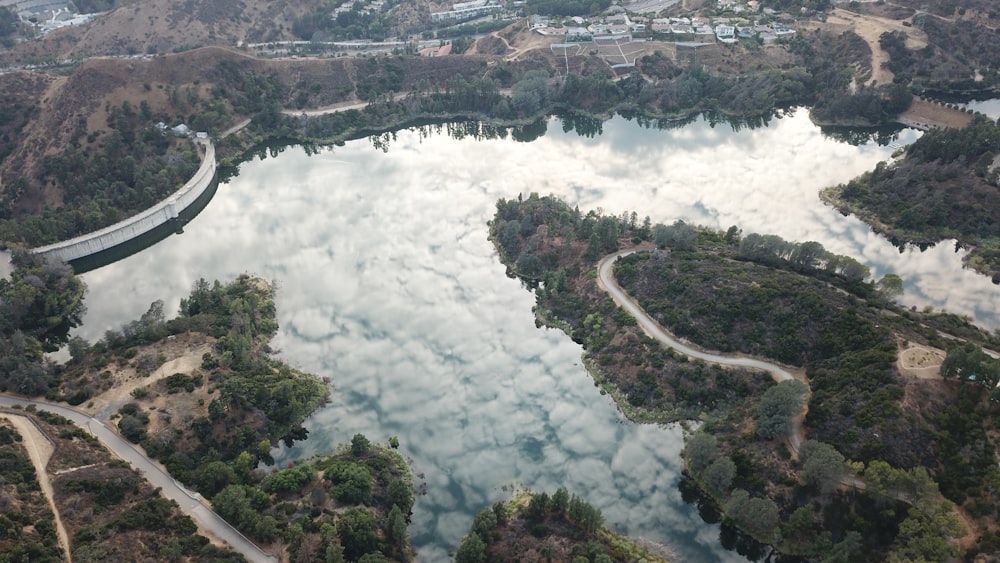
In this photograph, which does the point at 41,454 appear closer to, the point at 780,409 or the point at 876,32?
the point at 780,409

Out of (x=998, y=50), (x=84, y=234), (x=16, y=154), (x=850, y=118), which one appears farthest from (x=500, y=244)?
(x=998, y=50)

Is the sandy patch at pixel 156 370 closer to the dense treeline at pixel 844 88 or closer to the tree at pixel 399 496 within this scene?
the tree at pixel 399 496

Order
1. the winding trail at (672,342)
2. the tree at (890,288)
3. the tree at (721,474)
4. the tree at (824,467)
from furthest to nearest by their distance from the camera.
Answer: the tree at (890,288) < the winding trail at (672,342) < the tree at (721,474) < the tree at (824,467)

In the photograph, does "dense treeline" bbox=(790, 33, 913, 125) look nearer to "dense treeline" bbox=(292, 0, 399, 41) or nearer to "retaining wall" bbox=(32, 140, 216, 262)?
"dense treeline" bbox=(292, 0, 399, 41)

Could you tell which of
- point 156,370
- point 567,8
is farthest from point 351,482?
point 567,8

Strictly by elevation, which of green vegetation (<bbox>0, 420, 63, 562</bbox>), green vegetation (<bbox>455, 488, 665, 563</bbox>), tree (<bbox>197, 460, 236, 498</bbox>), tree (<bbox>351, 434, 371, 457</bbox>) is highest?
green vegetation (<bbox>0, 420, 63, 562</bbox>)

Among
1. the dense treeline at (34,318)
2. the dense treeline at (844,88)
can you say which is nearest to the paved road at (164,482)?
the dense treeline at (34,318)

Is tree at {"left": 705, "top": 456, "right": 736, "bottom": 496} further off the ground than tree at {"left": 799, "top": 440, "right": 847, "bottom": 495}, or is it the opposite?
tree at {"left": 799, "top": 440, "right": 847, "bottom": 495}

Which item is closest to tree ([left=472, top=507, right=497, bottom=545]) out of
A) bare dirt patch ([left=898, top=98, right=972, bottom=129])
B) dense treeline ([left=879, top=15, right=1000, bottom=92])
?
bare dirt patch ([left=898, top=98, right=972, bottom=129])
